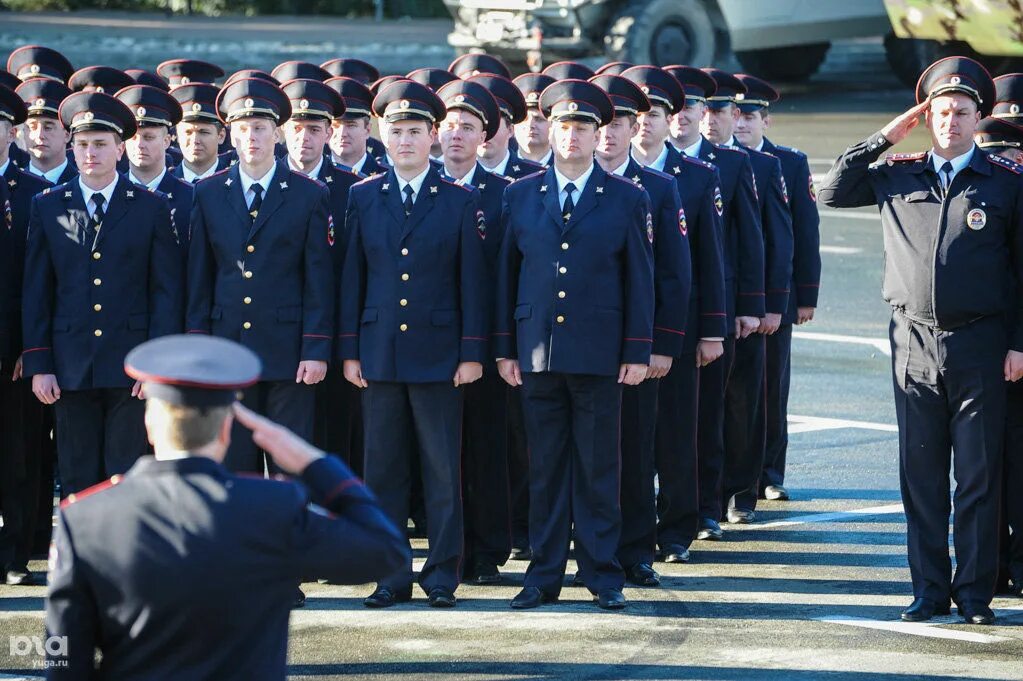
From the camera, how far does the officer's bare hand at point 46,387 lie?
7918 millimetres

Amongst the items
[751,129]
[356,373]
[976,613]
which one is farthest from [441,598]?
[751,129]

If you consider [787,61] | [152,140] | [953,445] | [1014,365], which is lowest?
[953,445]

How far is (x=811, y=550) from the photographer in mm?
8867

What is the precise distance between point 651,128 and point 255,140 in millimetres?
2121

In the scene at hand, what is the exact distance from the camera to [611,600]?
7.74m

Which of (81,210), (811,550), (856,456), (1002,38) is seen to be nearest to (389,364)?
(81,210)

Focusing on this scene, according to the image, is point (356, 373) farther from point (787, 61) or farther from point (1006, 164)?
point (787, 61)

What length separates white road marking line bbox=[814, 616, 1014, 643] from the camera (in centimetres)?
726

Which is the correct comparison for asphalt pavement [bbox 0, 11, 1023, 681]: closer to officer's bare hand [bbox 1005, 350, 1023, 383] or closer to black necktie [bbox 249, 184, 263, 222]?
officer's bare hand [bbox 1005, 350, 1023, 383]

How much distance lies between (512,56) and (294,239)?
1781 cm

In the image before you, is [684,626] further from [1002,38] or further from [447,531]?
[1002,38]

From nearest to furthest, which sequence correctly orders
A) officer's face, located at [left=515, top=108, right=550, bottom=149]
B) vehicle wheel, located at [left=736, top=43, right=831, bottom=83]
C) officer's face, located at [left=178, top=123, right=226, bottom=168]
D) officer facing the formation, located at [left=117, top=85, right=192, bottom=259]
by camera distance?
officer facing the formation, located at [left=117, top=85, right=192, bottom=259]
officer's face, located at [left=178, top=123, right=226, bottom=168]
officer's face, located at [left=515, top=108, right=550, bottom=149]
vehicle wheel, located at [left=736, top=43, right=831, bottom=83]

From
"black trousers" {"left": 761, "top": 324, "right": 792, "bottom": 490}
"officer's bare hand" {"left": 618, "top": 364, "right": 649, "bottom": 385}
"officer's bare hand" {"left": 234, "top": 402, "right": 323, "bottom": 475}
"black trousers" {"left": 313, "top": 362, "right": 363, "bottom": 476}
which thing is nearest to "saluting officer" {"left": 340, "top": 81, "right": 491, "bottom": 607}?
"officer's bare hand" {"left": 618, "top": 364, "right": 649, "bottom": 385}

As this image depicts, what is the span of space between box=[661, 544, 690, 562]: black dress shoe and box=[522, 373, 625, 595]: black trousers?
88 cm
